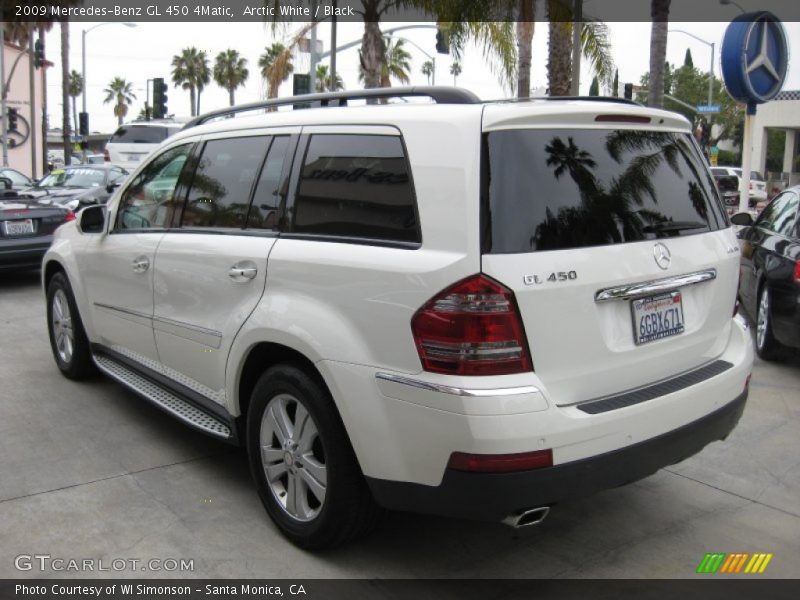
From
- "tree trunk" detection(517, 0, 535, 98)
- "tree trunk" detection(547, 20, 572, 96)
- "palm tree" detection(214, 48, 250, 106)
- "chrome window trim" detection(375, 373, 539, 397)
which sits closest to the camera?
"chrome window trim" detection(375, 373, 539, 397)

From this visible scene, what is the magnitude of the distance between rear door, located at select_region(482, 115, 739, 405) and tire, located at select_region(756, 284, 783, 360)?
3.53 m

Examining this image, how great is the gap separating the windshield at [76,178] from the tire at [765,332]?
12.6 m

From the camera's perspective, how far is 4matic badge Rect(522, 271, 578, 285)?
2869 mm

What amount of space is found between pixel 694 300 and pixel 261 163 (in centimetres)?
207

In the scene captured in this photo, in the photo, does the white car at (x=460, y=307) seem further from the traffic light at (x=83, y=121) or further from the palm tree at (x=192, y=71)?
the palm tree at (x=192, y=71)

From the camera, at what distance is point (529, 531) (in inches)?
150

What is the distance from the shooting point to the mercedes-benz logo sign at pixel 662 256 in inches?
130

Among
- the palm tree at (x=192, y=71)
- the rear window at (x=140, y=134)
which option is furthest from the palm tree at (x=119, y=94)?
the rear window at (x=140, y=134)

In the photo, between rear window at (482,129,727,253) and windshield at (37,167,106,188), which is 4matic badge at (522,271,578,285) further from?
windshield at (37,167,106,188)

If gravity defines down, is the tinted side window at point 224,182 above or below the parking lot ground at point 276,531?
above

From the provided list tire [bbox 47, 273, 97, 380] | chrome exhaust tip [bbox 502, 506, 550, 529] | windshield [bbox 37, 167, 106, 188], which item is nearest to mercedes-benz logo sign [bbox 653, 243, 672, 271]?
chrome exhaust tip [bbox 502, 506, 550, 529]

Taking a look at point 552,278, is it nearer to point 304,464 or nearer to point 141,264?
point 304,464

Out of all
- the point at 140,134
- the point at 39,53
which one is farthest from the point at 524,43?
the point at 39,53

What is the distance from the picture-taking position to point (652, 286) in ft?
10.6
